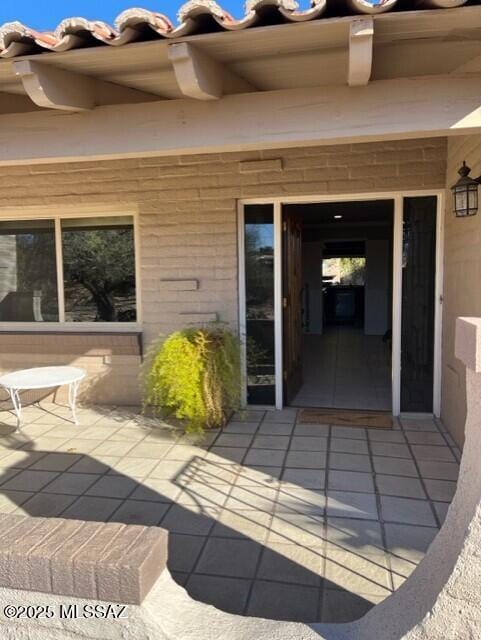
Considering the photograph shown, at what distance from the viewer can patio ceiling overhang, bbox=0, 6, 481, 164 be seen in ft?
6.67

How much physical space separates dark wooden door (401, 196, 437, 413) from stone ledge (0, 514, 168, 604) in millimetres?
3548

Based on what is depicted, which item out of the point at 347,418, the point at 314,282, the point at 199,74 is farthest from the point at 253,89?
the point at 314,282

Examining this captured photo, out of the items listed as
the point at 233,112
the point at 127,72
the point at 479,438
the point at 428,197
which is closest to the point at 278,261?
the point at 428,197

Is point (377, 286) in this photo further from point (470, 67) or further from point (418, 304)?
point (470, 67)

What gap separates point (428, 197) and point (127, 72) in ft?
9.67

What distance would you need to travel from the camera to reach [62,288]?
5195 mm

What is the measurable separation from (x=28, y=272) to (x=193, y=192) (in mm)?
2097

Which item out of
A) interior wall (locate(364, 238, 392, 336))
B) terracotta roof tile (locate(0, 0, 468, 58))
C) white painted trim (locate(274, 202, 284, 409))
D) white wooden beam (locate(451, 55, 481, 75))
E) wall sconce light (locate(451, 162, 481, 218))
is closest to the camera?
terracotta roof tile (locate(0, 0, 468, 58))

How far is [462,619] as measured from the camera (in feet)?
3.83

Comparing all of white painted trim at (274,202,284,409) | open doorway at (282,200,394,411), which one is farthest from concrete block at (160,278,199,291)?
open doorway at (282,200,394,411)

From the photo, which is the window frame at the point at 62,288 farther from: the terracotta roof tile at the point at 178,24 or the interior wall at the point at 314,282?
the interior wall at the point at 314,282

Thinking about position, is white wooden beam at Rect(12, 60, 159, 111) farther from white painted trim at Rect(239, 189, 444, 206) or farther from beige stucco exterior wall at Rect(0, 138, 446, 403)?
white painted trim at Rect(239, 189, 444, 206)

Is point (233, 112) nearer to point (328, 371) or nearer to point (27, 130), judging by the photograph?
point (27, 130)

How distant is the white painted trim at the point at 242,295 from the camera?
15.3ft
